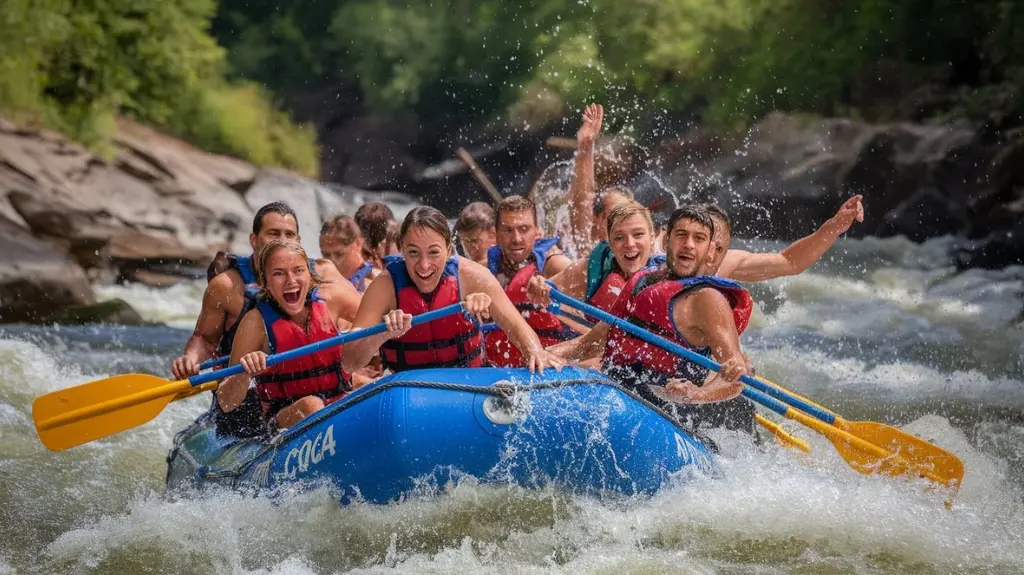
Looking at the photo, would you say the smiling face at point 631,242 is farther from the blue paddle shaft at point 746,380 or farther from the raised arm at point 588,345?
the blue paddle shaft at point 746,380

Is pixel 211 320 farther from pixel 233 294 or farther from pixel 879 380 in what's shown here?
pixel 879 380

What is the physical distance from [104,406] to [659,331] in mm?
1896

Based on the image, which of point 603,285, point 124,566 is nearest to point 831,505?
point 603,285

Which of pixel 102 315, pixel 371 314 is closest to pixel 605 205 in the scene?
pixel 371 314

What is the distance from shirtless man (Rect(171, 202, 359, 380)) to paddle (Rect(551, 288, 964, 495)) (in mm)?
1036

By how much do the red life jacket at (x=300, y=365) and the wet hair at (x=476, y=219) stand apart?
3.78 feet

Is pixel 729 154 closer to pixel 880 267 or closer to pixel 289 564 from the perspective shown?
pixel 880 267

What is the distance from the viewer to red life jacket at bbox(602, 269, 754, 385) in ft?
12.5

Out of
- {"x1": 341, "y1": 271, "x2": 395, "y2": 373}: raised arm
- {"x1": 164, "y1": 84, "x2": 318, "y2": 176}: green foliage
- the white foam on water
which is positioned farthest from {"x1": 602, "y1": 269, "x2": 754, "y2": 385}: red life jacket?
{"x1": 164, "y1": 84, "x2": 318, "y2": 176}: green foliage

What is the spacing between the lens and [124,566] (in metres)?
3.60

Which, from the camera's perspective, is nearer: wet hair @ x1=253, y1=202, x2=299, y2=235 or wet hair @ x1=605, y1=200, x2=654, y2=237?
wet hair @ x1=605, y1=200, x2=654, y2=237

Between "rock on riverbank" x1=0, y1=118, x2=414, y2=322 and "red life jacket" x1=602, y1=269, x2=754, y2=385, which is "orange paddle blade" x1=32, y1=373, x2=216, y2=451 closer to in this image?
"red life jacket" x1=602, y1=269, x2=754, y2=385

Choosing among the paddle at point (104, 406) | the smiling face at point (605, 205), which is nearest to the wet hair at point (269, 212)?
the paddle at point (104, 406)

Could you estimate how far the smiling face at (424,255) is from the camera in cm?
376
